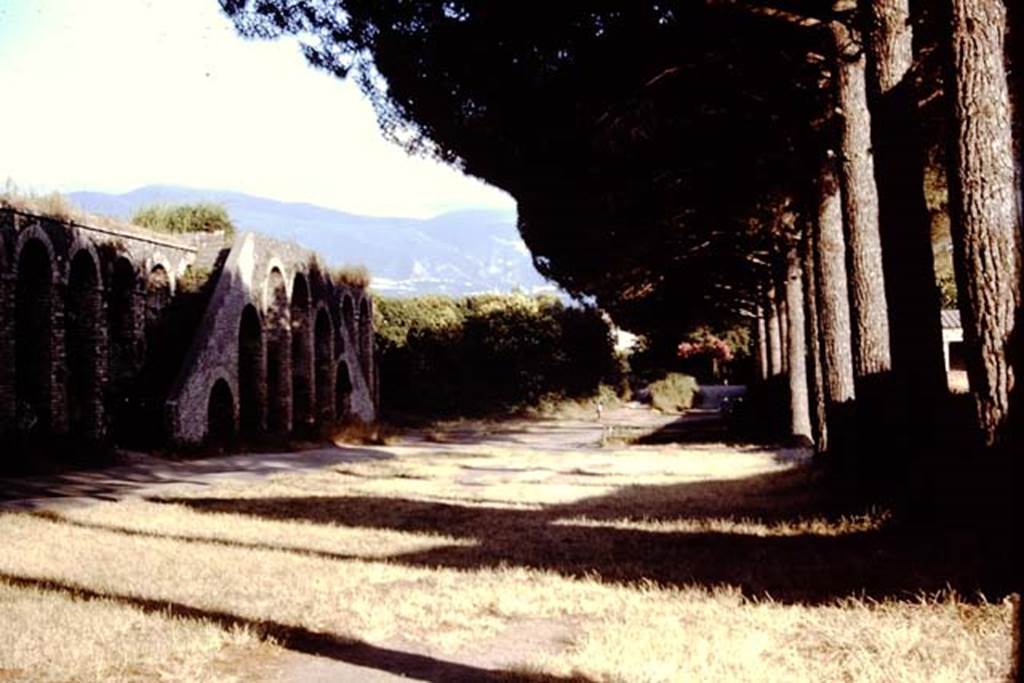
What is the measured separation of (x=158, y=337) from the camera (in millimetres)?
19719

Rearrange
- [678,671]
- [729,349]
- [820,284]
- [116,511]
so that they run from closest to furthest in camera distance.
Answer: [678,671] → [116,511] → [820,284] → [729,349]

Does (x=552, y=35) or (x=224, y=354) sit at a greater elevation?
(x=552, y=35)

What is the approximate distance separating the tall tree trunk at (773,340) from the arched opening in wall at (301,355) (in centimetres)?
1318

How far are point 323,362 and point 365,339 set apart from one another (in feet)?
13.6

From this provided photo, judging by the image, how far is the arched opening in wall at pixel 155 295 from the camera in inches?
772

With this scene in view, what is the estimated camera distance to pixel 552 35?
10219 millimetres

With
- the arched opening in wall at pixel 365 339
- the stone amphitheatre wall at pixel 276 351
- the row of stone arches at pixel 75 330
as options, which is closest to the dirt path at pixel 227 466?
the row of stone arches at pixel 75 330

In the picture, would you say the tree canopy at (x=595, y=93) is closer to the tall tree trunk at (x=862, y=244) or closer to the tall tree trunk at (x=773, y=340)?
the tall tree trunk at (x=862, y=244)

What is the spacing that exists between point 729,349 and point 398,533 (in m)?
44.8

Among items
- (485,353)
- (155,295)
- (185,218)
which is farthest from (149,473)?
(485,353)

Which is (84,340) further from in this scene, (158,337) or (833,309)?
(833,309)

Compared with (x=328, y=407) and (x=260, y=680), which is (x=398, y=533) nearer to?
(x=260, y=680)

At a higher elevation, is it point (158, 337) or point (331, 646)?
point (158, 337)

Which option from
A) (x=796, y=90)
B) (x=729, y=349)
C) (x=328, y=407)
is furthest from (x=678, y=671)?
(x=729, y=349)
